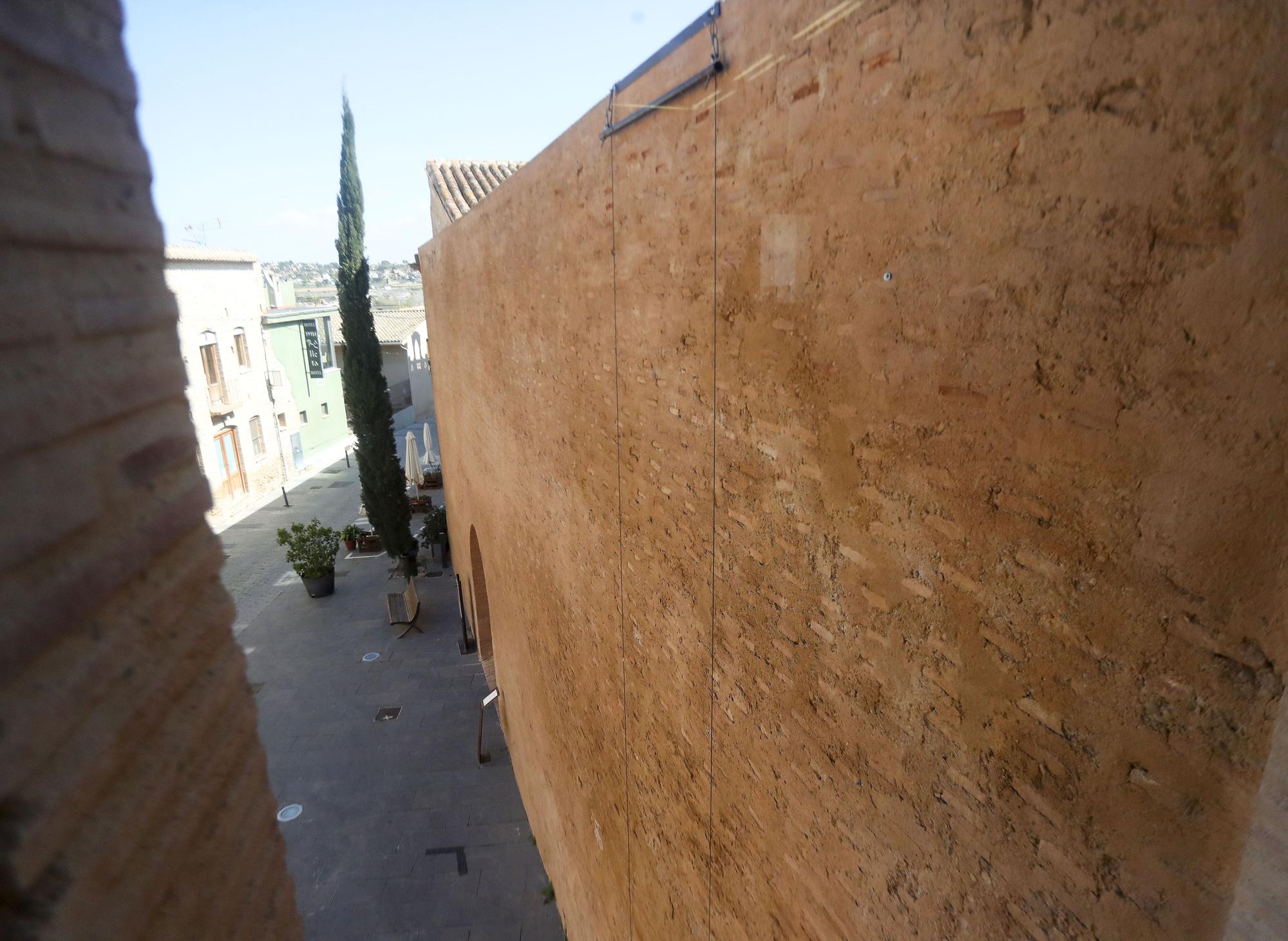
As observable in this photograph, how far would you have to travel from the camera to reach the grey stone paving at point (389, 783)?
23.0ft

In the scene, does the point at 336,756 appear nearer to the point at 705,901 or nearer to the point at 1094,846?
the point at 705,901

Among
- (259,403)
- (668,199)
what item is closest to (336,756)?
(668,199)

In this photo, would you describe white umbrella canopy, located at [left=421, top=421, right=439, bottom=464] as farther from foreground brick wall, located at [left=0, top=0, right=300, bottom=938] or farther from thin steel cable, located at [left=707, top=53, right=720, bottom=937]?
foreground brick wall, located at [left=0, top=0, right=300, bottom=938]

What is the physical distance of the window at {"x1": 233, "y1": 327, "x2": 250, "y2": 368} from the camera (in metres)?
18.8

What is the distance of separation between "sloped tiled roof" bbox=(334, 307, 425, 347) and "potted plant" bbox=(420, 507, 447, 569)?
1743 cm

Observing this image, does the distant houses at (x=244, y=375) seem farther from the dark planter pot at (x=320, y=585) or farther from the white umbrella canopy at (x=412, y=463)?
the white umbrella canopy at (x=412, y=463)

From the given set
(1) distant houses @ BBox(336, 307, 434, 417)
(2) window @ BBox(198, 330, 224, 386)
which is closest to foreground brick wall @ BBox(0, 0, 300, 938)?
(2) window @ BBox(198, 330, 224, 386)

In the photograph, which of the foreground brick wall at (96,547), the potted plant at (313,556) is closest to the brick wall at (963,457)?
the foreground brick wall at (96,547)

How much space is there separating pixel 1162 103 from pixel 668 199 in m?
2.04

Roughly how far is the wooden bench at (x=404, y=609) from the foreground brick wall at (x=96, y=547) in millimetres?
11874

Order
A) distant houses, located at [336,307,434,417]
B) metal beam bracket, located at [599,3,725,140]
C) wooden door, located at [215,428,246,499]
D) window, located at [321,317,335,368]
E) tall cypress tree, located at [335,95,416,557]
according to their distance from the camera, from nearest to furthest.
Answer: metal beam bracket, located at [599,3,725,140] < tall cypress tree, located at [335,95,416,557] < wooden door, located at [215,428,246,499] < window, located at [321,317,335,368] < distant houses, located at [336,307,434,417]

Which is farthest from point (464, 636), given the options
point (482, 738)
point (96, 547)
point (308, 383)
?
point (308, 383)

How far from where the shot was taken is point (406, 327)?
33.5 metres

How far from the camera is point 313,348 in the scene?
25.1 m
